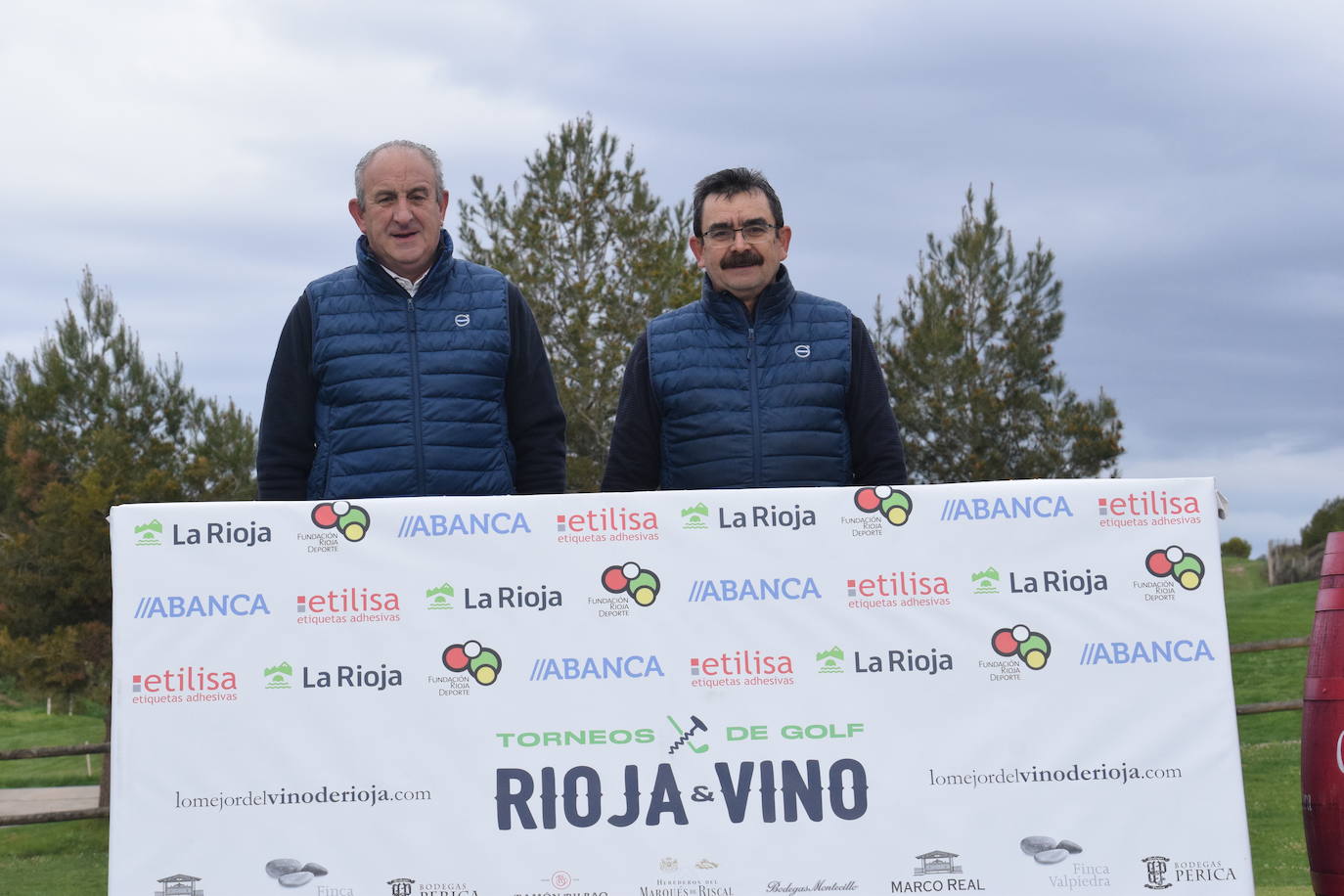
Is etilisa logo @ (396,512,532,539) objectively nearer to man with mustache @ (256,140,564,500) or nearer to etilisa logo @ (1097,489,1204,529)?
man with mustache @ (256,140,564,500)

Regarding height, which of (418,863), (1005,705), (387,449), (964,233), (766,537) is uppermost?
(964,233)

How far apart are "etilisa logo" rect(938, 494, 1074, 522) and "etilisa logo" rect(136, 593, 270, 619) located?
181cm

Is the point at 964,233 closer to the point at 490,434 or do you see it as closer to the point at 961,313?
the point at 961,313

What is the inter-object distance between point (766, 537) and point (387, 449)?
3.78 feet

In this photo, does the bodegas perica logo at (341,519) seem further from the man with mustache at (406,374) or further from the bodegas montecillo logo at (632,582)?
the bodegas montecillo logo at (632,582)

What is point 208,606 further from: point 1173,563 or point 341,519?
point 1173,563

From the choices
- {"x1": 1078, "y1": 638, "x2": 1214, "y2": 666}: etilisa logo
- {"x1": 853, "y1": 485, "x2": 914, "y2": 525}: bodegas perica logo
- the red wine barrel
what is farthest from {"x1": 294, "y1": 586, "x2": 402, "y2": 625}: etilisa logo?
the red wine barrel

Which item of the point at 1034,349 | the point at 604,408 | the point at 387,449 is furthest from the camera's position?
the point at 1034,349

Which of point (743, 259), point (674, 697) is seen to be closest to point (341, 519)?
point (674, 697)

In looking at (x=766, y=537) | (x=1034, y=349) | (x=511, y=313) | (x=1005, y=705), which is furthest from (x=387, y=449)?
(x=1034, y=349)

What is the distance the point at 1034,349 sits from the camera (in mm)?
21922

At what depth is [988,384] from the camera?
21.6m

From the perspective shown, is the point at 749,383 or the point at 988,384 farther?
the point at 988,384

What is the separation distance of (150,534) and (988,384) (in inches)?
752
